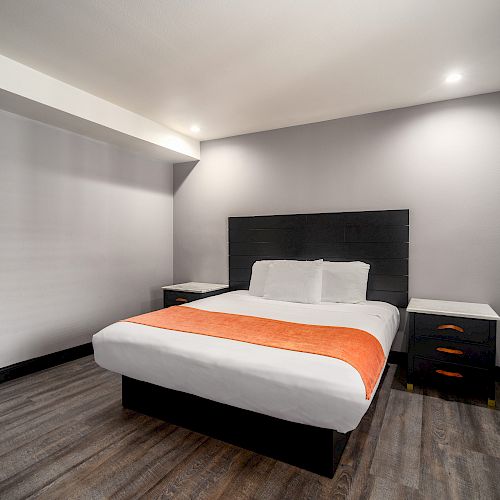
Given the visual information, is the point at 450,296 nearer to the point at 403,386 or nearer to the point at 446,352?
the point at 446,352

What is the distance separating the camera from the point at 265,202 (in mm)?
4285

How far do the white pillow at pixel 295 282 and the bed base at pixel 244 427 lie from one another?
1.51 metres

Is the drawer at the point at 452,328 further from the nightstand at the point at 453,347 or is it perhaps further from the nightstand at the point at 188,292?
the nightstand at the point at 188,292

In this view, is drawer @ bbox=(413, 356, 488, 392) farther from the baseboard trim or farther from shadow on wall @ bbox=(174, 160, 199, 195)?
shadow on wall @ bbox=(174, 160, 199, 195)

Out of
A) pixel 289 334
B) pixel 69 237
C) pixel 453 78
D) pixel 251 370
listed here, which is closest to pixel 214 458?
pixel 251 370

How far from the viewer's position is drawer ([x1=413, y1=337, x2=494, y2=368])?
2.68m

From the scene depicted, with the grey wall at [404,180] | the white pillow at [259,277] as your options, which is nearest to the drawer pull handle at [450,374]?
the grey wall at [404,180]

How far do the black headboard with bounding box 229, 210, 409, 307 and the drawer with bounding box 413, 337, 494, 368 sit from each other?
68 centimetres

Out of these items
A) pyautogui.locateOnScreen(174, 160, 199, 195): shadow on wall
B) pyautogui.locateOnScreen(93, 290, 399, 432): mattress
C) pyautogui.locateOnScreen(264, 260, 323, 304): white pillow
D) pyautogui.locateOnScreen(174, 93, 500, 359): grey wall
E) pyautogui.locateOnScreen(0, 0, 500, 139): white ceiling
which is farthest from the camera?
pyautogui.locateOnScreen(174, 160, 199, 195): shadow on wall

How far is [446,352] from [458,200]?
4.76ft

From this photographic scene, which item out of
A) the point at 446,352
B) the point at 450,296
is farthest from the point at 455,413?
the point at 450,296

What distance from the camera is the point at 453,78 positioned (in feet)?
9.47

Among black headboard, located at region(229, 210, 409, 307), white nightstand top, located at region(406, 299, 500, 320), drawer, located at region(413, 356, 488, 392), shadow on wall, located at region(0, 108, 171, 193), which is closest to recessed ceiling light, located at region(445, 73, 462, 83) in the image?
black headboard, located at region(229, 210, 409, 307)

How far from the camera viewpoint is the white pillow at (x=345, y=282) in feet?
11.2
